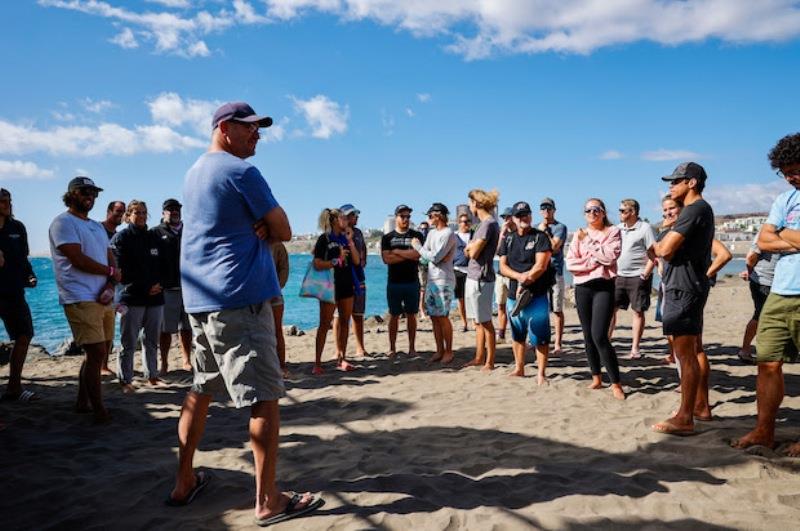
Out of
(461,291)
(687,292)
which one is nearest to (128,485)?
(687,292)

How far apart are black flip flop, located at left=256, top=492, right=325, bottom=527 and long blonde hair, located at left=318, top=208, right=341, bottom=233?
4.48 metres

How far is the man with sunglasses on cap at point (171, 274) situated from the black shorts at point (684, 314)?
576 cm

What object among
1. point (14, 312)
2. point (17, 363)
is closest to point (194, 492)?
point (17, 363)

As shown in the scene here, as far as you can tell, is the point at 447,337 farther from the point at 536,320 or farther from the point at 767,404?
the point at 767,404

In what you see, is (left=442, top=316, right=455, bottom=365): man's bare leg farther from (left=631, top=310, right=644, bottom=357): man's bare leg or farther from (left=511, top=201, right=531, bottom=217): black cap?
(left=631, top=310, right=644, bottom=357): man's bare leg

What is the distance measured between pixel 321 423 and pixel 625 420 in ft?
9.25

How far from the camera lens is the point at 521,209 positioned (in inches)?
249

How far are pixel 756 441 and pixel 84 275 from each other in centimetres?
580

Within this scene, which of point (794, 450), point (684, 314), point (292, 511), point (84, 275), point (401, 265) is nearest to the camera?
point (292, 511)

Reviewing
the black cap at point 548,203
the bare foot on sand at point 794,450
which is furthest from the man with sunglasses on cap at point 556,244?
the bare foot on sand at point 794,450

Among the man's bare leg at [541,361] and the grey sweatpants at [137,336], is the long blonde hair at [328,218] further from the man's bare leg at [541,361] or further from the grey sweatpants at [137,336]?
the man's bare leg at [541,361]

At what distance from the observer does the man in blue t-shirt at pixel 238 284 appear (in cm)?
281

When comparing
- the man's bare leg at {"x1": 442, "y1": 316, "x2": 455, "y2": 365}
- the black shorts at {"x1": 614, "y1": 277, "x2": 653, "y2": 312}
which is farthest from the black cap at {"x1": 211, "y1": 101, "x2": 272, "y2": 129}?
the black shorts at {"x1": 614, "y1": 277, "x2": 653, "y2": 312}

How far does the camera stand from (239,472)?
369 centimetres
